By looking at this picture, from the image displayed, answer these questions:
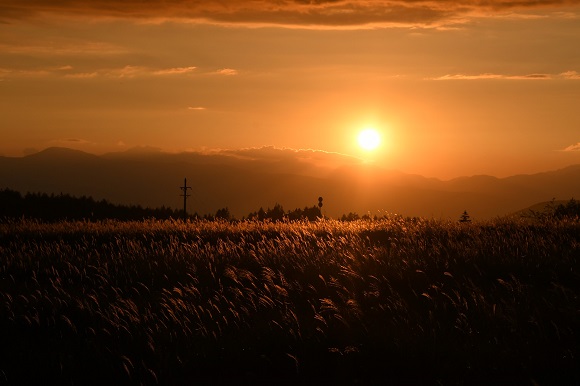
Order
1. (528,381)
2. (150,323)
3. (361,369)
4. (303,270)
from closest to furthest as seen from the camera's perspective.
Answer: (528,381)
(361,369)
(150,323)
(303,270)

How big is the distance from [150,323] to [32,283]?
16.2ft

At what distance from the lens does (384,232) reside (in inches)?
853

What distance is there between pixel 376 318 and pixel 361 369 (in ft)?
6.53

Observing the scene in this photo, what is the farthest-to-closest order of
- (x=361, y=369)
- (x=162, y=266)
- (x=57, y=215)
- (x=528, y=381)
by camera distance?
1. (x=57, y=215)
2. (x=162, y=266)
3. (x=361, y=369)
4. (x=528, y=381)

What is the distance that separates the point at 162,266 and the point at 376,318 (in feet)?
20.2

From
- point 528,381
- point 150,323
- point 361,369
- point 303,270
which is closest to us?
point 528,381

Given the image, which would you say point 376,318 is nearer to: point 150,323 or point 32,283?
point 150,323

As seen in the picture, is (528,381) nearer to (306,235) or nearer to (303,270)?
(303,270)

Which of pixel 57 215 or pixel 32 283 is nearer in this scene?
pixel 32 283

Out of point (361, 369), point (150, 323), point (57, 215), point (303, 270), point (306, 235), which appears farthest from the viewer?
point (57, 215)

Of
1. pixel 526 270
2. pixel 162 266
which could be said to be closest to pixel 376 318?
pixel 526 270

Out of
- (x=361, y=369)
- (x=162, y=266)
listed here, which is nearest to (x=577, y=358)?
(x=361, y=369)

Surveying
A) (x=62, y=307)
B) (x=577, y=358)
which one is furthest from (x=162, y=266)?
(x=577, y=358)

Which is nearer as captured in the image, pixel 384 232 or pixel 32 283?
pixel 32 283
